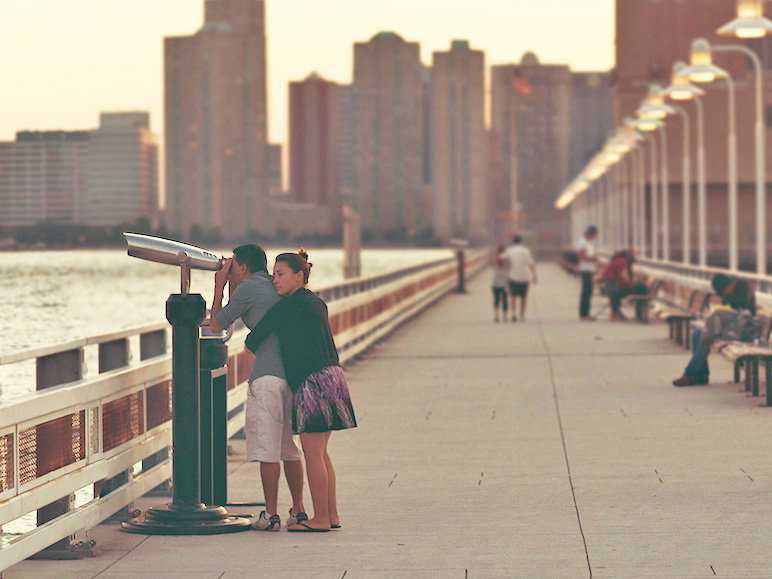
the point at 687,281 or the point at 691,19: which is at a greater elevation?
the point at 691,19

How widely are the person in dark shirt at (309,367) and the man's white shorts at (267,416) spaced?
0.09 meters

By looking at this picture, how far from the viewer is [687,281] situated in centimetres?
3866

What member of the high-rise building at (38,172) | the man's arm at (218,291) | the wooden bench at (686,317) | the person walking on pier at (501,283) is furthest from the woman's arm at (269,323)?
the person walking on pier at (501,283)

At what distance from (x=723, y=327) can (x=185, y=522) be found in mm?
11123

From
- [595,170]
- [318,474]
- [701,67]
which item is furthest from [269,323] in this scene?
[595,170]

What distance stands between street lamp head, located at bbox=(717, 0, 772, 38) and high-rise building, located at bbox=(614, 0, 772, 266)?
322ft

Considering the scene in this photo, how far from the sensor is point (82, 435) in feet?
31.2

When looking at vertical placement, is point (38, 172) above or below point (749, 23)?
below

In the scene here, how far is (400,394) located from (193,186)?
5149 inches

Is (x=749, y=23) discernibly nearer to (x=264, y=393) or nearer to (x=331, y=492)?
(x=331, y=492)

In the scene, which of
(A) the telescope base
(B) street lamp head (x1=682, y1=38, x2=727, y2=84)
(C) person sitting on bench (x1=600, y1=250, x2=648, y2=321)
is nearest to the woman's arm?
(A) the telescope base

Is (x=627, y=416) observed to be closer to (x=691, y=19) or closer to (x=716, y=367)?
(x=716, y=367)

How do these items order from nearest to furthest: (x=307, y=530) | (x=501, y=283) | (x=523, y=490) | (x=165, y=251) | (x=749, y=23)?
1. (x=165, y=251)
2. (x=307, y=530)
3. (x=523, y=490)
4. (x=749, y=23)
5. (x=501, y=283)

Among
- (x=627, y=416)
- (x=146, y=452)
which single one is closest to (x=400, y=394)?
(x=627, y=416)
